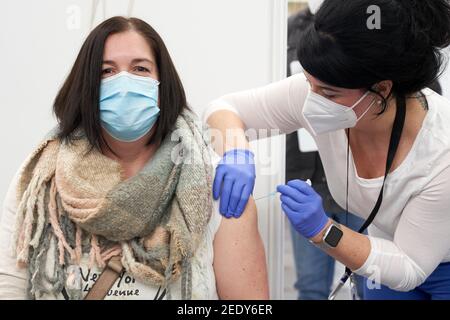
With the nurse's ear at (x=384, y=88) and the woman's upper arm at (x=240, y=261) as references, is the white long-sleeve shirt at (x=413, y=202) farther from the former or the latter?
the woman's upper arm at (x=240, y=261)

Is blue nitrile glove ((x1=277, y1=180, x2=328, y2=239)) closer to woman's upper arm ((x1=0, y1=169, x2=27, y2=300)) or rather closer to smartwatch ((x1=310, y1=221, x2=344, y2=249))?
smartwatch ((x1=310, y1=221, x2=344, y2=249))

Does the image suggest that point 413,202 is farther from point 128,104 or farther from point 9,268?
point 9,268

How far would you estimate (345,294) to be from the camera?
11.7 feet

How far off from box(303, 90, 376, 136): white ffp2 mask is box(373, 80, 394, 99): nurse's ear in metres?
0.03

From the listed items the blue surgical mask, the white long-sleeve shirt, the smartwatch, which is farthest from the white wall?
the smartwatch

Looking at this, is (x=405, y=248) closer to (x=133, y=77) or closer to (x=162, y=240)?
(x=162, y=240)

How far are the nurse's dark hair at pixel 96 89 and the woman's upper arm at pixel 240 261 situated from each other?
0.34m

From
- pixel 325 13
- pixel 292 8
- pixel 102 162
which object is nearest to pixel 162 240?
pixel 102 162

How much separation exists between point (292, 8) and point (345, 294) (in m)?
1.69

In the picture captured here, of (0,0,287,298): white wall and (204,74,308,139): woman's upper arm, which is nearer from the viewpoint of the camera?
(204,74,308,139): woman's upper arm

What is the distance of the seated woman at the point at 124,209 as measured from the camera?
5.47 ft

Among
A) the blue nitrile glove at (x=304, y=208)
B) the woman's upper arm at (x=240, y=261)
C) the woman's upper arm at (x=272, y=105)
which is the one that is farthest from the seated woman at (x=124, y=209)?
the woman's upper arm at (x=272, y=105)

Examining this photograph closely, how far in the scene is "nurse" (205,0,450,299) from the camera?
1505 millimetres

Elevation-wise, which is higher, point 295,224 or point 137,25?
point 137,25
